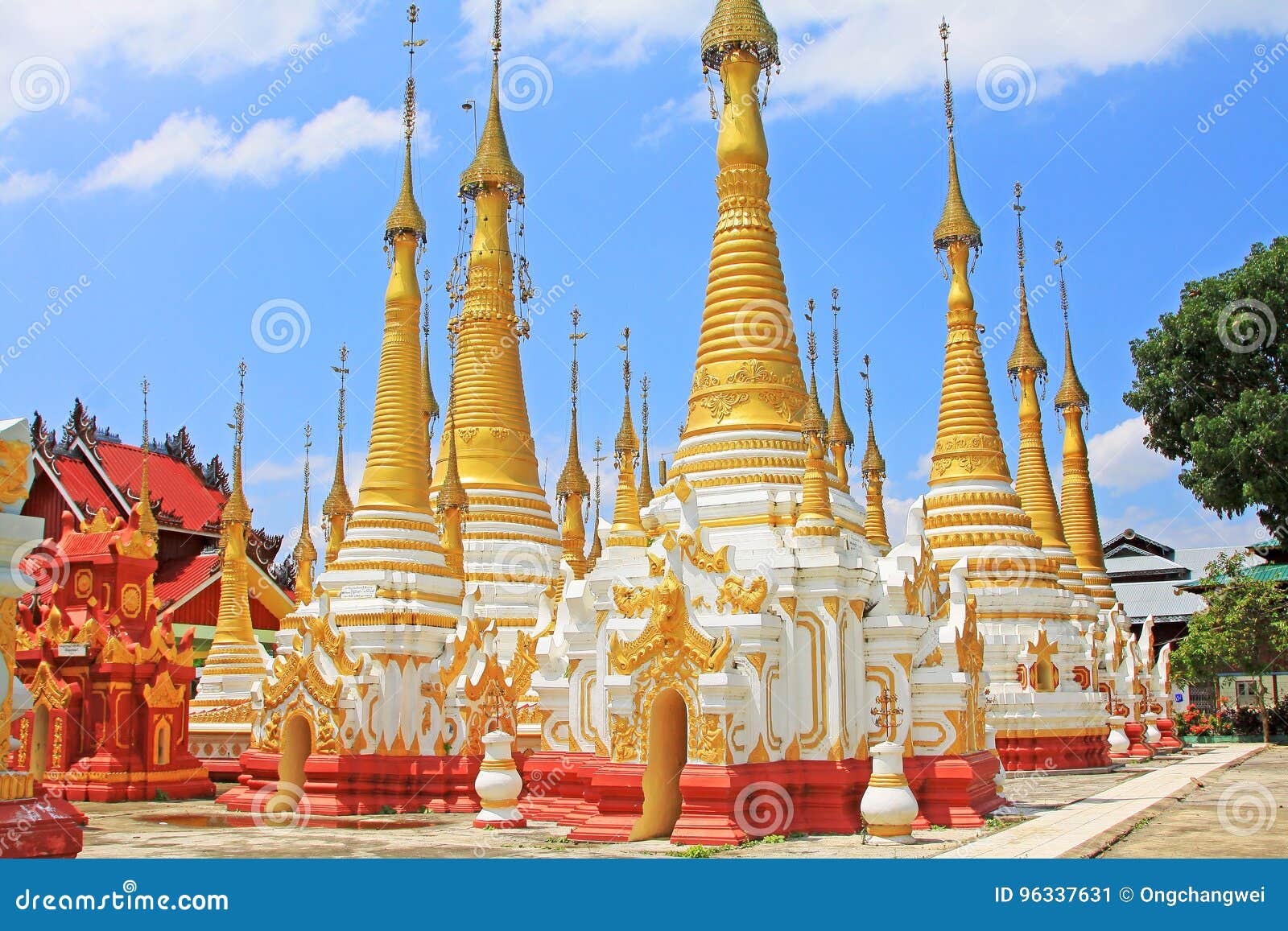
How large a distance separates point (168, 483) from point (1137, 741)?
3606cm

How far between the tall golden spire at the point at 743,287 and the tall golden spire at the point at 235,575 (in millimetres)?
18865

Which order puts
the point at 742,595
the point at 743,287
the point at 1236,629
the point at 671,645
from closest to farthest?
the point at 671,645 < the point at 742,595 < the point at 743,287 < the point at 1236,629

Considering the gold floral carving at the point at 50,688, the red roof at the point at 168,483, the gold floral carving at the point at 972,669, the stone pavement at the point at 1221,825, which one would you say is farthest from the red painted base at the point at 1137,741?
the red roof at the point at 168,483

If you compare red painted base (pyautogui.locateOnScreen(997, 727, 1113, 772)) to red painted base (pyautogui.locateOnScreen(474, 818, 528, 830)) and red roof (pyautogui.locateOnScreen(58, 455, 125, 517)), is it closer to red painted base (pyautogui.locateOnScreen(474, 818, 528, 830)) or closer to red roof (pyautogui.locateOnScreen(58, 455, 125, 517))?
red painted base (pyautogui.locateOnScreen(474, 818, 528, 830))

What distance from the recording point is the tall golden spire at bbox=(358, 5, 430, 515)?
27516 mm

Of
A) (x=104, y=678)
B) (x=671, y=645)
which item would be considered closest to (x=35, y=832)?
(x=671, y=645)

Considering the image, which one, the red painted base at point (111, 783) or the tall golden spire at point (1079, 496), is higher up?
the tall golden spire at point (1079, 496)

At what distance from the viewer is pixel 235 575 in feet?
117

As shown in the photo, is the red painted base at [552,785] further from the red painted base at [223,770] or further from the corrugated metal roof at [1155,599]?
the corrugated metal roof at [1155,599]

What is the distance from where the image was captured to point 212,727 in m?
32.4

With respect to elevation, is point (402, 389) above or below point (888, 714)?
above

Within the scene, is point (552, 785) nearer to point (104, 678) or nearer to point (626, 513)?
point (626, 513)

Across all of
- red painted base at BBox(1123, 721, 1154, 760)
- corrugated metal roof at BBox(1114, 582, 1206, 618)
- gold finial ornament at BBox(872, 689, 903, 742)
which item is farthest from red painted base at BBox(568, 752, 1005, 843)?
corrugated metal roof at BBox(1114, 582, 1206, 618)

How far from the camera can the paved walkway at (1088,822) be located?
48.5 ft
